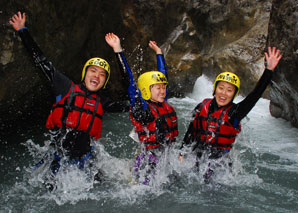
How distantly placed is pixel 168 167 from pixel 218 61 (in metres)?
10.4

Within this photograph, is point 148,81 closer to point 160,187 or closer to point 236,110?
point 236,110

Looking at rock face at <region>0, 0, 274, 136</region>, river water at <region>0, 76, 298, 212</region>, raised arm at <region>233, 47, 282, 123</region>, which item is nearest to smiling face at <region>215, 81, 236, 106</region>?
raised arm at <region>233, 47, 282, 123</region>

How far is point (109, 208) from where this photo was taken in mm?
3119

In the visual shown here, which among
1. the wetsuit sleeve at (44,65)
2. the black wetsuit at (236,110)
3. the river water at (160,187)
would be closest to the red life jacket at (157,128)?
the river water at (160,187)

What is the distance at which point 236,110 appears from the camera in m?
3.59

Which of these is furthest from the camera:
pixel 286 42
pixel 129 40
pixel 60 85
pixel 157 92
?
pixel 129 40

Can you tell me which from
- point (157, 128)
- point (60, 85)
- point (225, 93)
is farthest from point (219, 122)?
point (60, 85)

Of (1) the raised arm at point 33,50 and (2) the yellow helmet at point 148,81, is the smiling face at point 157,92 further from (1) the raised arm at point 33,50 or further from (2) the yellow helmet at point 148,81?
(1) the raised arm at point 33,50

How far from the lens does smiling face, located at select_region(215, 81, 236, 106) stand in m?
3.70

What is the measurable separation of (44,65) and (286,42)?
4542mm

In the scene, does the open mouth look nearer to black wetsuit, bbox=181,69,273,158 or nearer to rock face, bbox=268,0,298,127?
black wetsuit, bbox=181,69,273,158

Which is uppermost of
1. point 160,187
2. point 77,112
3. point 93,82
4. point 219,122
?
point 93,82

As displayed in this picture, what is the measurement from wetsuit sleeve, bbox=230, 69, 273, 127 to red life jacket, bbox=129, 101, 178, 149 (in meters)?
0.89

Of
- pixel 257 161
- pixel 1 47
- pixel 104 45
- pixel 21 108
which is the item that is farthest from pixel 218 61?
pixel 1 47
